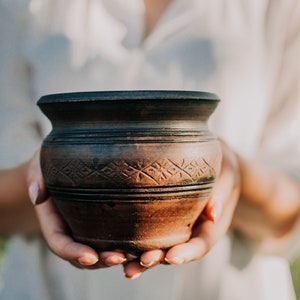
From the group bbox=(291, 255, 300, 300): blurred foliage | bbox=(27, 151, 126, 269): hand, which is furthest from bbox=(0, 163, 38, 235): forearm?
bbox=(291, 255, 300, 300): blurred foliage

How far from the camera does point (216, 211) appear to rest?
1237mm

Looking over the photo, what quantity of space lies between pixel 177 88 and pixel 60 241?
1.53 ft

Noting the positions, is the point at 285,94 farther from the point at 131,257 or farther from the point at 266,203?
the point at 131,257

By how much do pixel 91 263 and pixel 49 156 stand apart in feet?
0.56

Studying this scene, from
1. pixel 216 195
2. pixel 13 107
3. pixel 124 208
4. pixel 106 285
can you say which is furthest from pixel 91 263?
pixel 13 107

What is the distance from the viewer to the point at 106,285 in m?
1.56

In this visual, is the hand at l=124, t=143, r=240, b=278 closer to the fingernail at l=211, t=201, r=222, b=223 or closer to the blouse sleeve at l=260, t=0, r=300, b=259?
the fingernail at l=211, t=201, r=222, b=223

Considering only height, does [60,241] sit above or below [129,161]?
below

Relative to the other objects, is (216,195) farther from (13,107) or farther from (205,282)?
(13,107)

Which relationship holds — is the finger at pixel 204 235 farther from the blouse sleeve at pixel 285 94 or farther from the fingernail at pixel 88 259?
the blouse sleeve at pixel 285 94

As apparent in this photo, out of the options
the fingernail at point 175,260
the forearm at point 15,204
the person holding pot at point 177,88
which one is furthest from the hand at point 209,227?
the forearm at point 15,204

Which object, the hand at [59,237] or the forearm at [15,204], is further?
the forearm at [15,204]

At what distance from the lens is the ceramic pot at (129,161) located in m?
1.08

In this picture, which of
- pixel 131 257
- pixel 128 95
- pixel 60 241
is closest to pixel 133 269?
pixel 131 257
